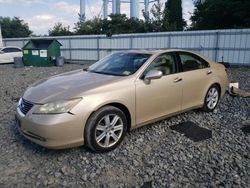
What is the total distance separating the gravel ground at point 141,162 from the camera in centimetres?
299

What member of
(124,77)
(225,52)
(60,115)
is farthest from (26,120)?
(225,52)

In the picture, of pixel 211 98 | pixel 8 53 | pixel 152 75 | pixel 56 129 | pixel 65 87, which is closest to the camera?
pixel 56 129

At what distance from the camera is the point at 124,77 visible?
3.84m

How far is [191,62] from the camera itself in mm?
4918

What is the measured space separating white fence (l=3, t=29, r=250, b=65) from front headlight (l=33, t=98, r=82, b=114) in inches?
268

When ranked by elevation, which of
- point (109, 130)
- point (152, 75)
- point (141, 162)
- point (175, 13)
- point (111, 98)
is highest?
point (175, 13)

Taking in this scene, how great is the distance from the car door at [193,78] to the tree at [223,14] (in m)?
12.3

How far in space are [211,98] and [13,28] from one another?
38.6 meters

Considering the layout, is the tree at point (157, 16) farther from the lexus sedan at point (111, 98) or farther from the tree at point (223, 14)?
the lexus sedan at point (111, 98)

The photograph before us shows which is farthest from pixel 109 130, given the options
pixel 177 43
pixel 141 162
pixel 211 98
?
pixel 177 43

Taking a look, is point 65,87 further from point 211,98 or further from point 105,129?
point 211,98

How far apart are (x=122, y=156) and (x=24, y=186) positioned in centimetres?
132

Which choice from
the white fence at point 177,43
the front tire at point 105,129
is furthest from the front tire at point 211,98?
the white fence at point 177,43

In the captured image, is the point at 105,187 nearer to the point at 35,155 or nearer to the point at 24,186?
the point at 24,186
